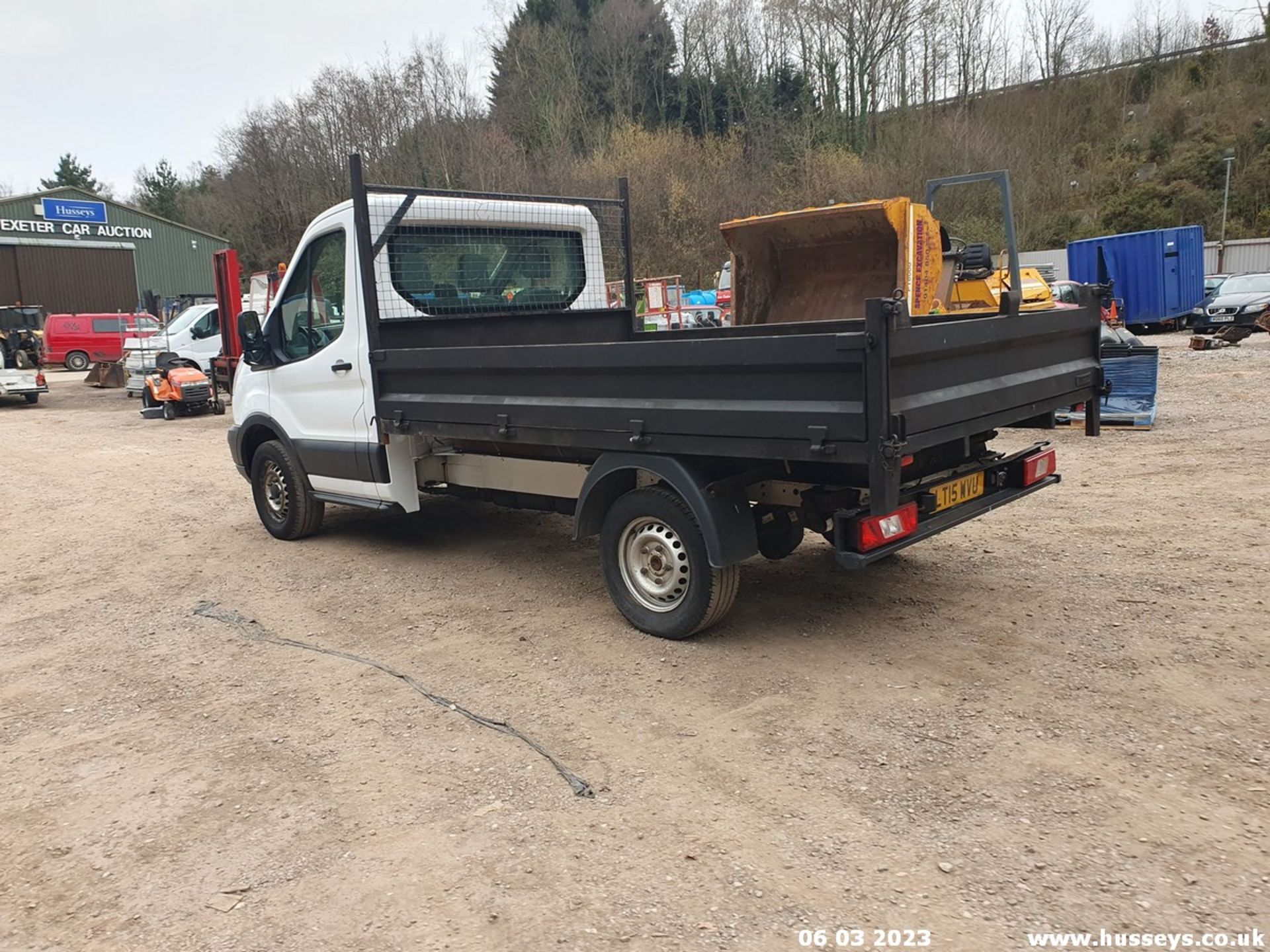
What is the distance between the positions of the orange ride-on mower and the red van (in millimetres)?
12571

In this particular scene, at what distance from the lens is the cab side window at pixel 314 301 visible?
607 cm

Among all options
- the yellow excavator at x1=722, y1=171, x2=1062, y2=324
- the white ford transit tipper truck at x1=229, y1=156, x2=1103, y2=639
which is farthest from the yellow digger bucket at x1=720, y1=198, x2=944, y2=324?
the white ford transit tipper truck at x1=229, y1=156, x2=1103, y2=639

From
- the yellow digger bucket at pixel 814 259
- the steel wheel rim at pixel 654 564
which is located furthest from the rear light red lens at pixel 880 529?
the yellow digger bucket at pixel 814 259

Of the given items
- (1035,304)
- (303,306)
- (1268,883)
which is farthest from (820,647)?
(1035,304)

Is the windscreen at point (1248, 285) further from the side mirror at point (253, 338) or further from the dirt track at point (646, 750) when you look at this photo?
the side mirror at point (253, 338)

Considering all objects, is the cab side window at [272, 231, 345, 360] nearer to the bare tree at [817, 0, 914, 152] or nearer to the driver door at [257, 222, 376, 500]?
the driver door at [257, 222, 376, 500]

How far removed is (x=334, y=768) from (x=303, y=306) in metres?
3.92

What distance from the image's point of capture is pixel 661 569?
4.64 m

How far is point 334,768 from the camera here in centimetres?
353

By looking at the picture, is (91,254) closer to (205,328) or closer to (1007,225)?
(205,328)

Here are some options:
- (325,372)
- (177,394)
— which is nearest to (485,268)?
(325,372)

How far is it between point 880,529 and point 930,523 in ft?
1.49

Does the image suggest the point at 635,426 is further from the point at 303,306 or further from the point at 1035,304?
the point at 1035,304

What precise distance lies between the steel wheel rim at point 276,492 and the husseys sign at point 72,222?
39.5 metres
